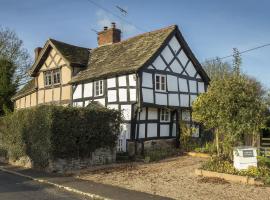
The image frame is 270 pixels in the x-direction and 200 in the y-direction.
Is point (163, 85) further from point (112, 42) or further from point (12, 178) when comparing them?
point (12, 178)

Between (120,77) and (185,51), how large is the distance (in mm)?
5089

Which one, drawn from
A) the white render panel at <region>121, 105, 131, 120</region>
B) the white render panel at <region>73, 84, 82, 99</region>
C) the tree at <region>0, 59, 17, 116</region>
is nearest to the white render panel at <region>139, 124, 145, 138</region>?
the white render panel at <region>121, 105, 131, 120</region>

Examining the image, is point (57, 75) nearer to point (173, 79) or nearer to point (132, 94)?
point (132, 94)

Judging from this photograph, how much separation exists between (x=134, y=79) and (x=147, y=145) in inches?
151

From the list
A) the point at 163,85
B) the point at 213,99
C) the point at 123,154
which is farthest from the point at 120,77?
the point at 213,99

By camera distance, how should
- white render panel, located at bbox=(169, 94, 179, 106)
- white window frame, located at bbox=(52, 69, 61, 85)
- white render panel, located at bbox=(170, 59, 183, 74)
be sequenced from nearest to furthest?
white render panel, located at bbox=(169, 94, 179, 106) < white render panel, located at bbox=(170, 59, 183, 74) < white window frame, located at bbox=(52, 69, 61, 85)

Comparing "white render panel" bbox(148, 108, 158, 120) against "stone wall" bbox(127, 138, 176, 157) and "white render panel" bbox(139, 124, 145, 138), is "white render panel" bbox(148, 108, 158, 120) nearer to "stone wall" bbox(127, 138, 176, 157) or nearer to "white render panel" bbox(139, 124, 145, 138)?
"white render panel" bbox(139, 124, 145, 138)

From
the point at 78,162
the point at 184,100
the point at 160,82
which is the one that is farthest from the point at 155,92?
the point at 78,162

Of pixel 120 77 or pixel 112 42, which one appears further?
pixel 112 42

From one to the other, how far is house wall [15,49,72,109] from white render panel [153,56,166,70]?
6.74m

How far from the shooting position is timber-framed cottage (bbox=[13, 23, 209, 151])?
851 inches

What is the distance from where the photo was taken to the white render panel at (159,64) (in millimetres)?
22700

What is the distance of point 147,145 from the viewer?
→ 2148cm

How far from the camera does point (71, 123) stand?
666 inches
